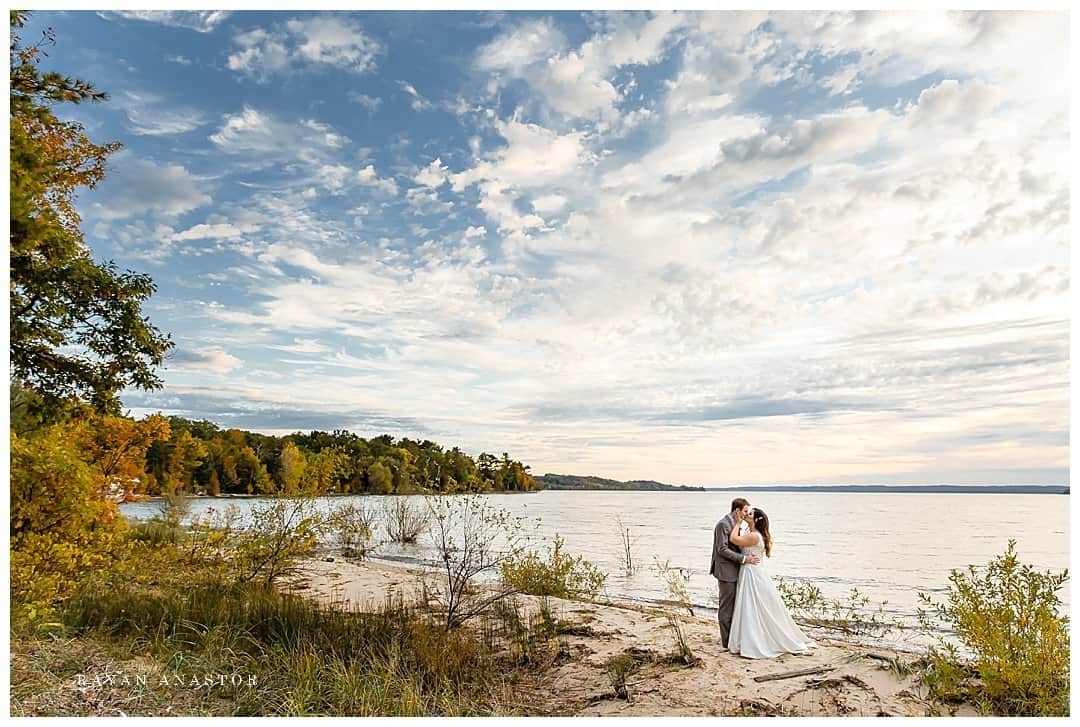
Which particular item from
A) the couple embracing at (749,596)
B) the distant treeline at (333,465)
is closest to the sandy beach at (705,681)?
the couple embracing at (749,596)

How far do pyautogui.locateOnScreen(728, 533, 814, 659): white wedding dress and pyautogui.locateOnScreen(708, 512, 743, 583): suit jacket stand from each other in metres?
0.09

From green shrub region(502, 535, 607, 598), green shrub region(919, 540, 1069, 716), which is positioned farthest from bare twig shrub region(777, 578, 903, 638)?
green shrub region(919, 540, 1069, 716)

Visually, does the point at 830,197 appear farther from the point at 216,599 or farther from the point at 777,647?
the point at 216,599

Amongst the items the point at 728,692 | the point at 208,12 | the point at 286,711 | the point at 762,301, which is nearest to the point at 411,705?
the point at 286,711

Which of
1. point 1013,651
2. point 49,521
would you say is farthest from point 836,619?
point 49,521

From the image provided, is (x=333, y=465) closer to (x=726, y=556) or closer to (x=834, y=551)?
(x=726, y=556)

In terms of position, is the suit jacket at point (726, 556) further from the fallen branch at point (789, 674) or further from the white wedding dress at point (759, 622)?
the fallen branch at point (789, 674)

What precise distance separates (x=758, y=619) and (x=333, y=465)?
7366 millimetres

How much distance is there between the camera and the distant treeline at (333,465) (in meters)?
10.6

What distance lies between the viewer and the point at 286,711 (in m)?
5.96

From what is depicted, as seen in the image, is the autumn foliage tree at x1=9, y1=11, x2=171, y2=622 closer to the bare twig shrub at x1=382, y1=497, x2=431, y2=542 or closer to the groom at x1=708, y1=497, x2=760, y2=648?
the groom at x1=708, y1=497, x2=760, y2=648

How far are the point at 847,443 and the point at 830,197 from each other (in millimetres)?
21925

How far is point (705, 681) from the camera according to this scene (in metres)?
7.75

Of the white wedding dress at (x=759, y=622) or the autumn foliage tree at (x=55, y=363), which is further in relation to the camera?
the white wedding dress at (x=759, y=622)
